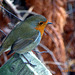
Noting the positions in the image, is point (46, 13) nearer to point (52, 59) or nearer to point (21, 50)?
point (52, 59)

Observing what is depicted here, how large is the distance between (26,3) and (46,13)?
0.45 m

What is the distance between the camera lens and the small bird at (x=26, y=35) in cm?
167

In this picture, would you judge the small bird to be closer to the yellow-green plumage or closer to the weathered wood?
the yellow-green plumage

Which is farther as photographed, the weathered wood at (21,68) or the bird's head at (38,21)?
the bird's head at (38,21)

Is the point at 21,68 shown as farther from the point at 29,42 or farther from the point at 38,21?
the point at 38,21

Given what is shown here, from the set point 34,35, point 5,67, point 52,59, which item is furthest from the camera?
point 52,59

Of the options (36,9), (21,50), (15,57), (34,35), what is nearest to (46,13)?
(36,9)

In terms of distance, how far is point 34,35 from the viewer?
1.79 m

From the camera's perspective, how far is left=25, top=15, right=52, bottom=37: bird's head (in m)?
1.70

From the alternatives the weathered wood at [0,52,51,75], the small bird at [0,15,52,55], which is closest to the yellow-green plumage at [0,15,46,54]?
the small bird at [0,15,52,55]

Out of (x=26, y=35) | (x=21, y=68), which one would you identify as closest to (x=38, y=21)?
(x=26, y=35)

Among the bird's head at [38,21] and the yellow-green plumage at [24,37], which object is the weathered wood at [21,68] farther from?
the bird's head at [38,21]

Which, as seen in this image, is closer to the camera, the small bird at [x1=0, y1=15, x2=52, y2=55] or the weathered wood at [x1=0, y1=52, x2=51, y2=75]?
the weathered wood at [x1=0, y1=52, x2=51, y2=75]

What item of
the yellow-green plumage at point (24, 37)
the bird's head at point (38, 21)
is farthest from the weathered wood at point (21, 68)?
the bird's head at point (38, 21)
